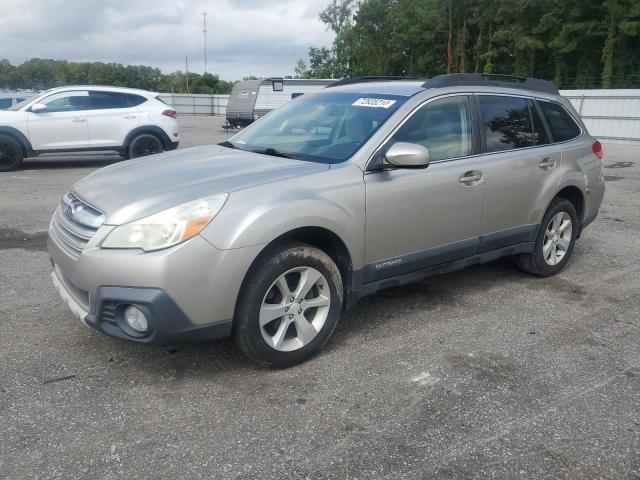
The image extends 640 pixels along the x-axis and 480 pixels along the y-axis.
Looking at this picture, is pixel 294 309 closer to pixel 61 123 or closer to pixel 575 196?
pixel 575 196

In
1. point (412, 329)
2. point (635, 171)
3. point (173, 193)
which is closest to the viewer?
point (173, 193)

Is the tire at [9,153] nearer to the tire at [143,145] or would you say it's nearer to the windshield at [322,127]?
the tire at [143,145]

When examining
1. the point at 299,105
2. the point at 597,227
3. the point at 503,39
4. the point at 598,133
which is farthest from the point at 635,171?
the point at 503,39

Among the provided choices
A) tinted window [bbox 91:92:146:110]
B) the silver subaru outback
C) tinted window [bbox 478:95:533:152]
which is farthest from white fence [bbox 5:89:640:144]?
tinted window [bbox 478:95:533:152]

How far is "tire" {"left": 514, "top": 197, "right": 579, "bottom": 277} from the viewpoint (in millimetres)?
5133

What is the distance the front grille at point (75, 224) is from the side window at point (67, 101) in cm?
898

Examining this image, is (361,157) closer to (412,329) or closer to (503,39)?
(412,329)

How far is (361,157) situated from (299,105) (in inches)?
48.9

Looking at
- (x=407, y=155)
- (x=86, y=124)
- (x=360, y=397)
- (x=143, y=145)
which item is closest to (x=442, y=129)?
(x=407, y=155)

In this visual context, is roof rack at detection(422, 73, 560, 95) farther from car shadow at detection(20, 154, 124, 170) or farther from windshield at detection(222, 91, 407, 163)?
car shadow at detection(20, 154, 124, 170)

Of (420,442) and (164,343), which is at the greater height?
(164,343)

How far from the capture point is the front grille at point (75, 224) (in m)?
3.21

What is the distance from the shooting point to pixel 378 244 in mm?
3809

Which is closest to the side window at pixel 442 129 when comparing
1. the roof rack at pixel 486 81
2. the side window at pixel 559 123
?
the roof rack at pixel 486 81
